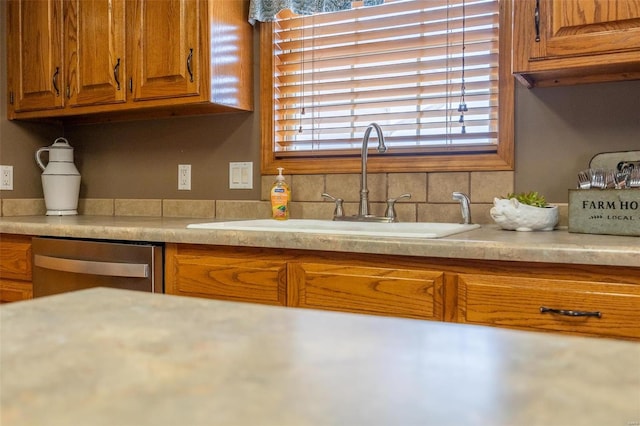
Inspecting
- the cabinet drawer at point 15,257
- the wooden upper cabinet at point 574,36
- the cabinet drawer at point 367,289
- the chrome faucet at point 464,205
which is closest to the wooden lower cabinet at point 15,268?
the cabinet drawer at point 15,257

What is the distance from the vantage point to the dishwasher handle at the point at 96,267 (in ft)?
5.92

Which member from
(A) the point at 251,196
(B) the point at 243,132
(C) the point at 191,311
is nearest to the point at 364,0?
(B) the point at 243,132

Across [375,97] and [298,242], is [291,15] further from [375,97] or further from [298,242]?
[298,242]

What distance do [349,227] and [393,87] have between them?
0.60 meters

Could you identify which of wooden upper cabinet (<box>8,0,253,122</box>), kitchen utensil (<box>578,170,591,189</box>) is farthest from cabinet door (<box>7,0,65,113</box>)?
kitchen utensil (<box>578,170,591,189</box>)

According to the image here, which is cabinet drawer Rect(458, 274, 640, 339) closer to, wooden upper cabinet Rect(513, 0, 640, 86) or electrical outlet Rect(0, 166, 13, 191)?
wooden upper cabinet Rect(513, 0, 640, 86)

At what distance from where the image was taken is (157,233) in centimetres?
179

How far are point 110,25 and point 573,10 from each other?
1774 millimetres

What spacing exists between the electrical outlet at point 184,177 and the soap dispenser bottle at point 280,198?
53cm

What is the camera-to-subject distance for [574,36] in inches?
61.0

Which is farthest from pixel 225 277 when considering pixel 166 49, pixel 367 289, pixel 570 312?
pixel 166 49

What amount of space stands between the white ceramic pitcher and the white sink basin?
3.40 ft

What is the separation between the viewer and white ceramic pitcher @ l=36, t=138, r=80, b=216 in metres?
2.66

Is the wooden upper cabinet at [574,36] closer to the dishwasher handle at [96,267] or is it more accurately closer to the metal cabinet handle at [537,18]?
the metal cabinet handle at [537,18]
